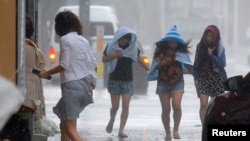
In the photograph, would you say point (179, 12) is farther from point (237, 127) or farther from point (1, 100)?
point (1, 100)

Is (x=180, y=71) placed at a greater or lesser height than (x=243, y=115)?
lesser

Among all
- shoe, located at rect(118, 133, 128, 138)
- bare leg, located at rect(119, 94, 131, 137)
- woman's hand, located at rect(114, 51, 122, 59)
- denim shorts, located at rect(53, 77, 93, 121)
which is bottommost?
shoe, located at rect(118, 133, 128, 138)

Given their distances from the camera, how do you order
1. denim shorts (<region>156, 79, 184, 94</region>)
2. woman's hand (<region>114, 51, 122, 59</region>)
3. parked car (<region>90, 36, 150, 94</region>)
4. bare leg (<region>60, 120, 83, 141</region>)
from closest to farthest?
bare leg (<region>60, 120, 83, 141</region>) → denim shorts (<region>156, 79, 184, 94</region>) → woman's hand (<region>114, 51, 122, 59</region>) → parked car (<region>90, 36, 150, 94</region>)

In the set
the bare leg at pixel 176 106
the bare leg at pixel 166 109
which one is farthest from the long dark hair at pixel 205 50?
the bare leg at pixel 166 109

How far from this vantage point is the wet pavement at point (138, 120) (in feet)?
43.1

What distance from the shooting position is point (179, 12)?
154 feet

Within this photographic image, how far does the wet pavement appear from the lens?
43.1 feet

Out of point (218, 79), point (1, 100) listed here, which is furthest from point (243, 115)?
point (218, 79)

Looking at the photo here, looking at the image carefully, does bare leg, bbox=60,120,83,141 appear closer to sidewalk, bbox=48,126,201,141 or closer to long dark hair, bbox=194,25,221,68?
sidewalk, bbox=48,126,201,141

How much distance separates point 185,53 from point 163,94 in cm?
66

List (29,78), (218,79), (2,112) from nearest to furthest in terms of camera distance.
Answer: (2,112) → (29,78) → (218,79)

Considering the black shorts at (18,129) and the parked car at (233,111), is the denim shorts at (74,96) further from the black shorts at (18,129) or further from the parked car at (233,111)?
the parked car at (233,111)

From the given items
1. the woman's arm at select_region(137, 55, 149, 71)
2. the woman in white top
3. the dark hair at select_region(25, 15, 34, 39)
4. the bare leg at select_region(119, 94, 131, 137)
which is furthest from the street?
the dark hair at select_region(25, 15, 34, 39)

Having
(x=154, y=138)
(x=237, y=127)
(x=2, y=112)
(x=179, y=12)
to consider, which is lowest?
(x=179, y=12)
